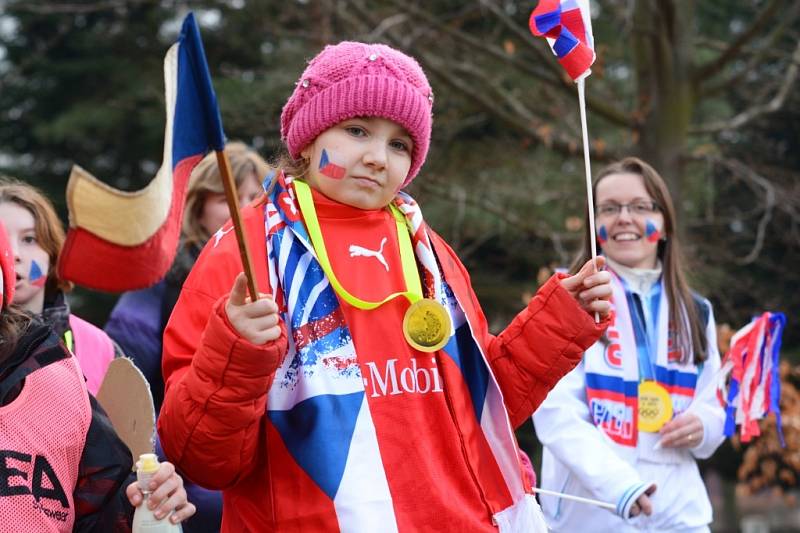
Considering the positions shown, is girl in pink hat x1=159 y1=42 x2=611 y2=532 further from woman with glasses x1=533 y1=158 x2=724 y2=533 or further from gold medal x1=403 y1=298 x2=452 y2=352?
woman with glasses x1=533 y1=158 x2=724 y2=533

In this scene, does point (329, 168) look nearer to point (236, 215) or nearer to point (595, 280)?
point (236, 215)

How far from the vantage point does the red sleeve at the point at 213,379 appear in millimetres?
2453

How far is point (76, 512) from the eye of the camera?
2721 mm

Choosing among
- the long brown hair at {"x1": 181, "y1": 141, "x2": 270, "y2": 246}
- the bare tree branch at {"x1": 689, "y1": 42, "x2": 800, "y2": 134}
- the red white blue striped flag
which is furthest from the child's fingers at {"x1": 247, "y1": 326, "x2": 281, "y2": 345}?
the bare tree branch at {"x1": 689, "y1": 42, "x2": 800, "y2": 134}

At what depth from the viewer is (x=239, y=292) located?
242cm

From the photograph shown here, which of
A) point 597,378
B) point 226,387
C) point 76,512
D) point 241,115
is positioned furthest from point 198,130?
point 241,115

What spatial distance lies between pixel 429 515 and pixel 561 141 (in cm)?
713

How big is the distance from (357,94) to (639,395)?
1983mm

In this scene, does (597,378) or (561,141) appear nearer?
(597,378)

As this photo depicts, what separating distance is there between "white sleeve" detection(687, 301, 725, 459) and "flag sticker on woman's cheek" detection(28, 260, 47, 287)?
8.01ft

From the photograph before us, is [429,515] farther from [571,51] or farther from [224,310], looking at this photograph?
[571,51]

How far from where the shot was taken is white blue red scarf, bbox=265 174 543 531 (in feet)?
8.79

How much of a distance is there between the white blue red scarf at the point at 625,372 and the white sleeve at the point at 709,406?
0.18 ft

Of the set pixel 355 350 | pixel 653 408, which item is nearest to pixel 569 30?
pixel 355 350
